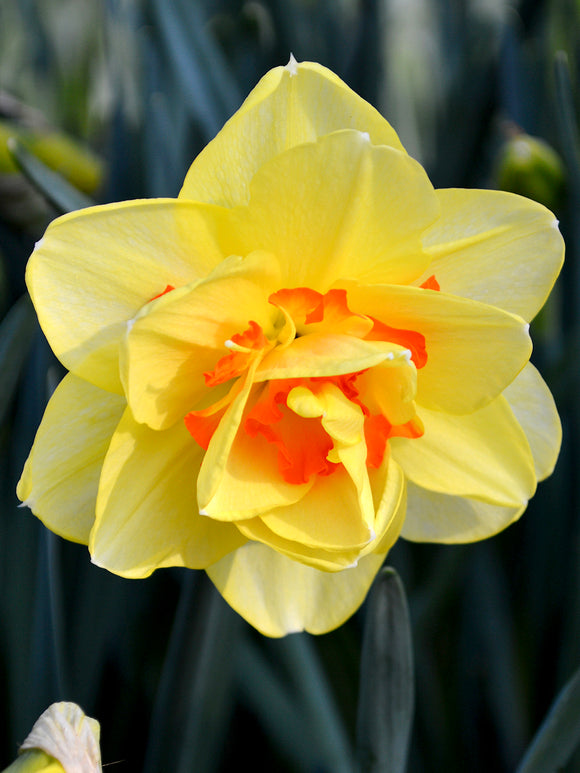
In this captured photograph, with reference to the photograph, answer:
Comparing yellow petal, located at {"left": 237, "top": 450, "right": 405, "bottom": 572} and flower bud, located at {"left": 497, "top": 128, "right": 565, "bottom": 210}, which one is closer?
yellow petal, located at {"left": 237, "top": 450, "right": 405, "bottom": 572}

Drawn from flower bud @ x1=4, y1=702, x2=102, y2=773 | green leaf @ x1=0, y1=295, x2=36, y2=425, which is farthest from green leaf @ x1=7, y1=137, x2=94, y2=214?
flower bud @ x1=4, y1=702, x2=102, y2=773

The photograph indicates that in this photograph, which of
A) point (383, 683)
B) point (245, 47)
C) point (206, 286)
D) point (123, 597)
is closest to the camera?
point (206, 286)

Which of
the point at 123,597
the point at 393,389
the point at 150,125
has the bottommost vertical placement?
the point at 123,597

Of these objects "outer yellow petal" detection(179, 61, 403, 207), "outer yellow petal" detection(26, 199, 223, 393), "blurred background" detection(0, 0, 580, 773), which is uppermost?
"outer yellow petal" detection(179, 61, 403, 207)

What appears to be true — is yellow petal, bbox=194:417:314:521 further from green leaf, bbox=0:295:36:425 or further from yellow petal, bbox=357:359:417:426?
green leaf, bbox=0:295:36:425

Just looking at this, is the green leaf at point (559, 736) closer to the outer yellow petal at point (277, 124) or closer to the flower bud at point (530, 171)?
the outer yellow petal at point (277, 124)

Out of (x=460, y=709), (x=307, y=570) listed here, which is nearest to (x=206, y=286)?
(x=307, y=570)

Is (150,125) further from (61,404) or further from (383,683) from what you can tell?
(383,683)
